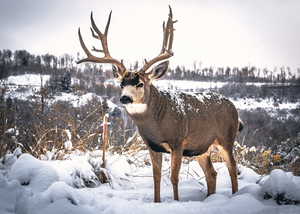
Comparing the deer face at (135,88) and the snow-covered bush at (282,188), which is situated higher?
the deer face at (135,88)

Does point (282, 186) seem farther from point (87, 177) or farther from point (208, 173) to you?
point (87, 177)

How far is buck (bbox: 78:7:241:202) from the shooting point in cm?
446

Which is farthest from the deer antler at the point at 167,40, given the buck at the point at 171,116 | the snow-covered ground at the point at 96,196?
the snow-covered ground at the point at 96,196

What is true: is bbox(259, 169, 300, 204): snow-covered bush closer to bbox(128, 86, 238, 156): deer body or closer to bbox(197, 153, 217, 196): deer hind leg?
bbox(128, 86, 238, 156): deer body

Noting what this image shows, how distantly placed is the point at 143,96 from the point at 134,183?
230 centimetres

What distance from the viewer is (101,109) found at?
23.1ft

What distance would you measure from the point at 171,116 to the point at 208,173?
1445 mm

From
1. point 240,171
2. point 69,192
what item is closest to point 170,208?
point 69,192

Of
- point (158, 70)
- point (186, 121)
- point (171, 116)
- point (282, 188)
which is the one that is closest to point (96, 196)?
point (171, 116)

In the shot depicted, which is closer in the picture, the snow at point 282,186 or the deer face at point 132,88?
the snow at point 282,186

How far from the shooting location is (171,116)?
180 inches

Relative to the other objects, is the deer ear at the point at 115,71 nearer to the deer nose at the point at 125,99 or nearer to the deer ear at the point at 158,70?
the deer ear at the point at 158,70

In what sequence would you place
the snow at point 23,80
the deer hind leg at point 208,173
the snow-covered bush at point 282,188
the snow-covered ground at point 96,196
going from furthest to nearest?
1. the snow at point 23,80
2. the deer hind leg at point 208,173
3. the snow-covered bush at point 282,188
4. the snow-covered ground at point 96,196

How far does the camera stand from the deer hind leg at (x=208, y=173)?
5.25 meters
